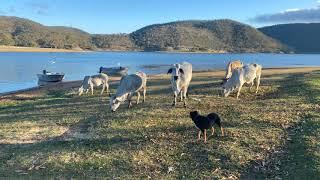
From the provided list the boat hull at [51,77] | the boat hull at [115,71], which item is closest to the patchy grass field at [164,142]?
the boat hull at [51,77]

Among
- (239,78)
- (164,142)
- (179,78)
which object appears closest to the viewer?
(164,142)

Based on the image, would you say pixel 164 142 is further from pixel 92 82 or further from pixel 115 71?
pixel 115 71

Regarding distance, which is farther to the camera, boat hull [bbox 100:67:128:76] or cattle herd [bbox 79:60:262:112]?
boat hull [bbox 100:67:128:76]

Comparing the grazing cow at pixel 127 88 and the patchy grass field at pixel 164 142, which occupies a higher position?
the grazing cow at pixel 127 88

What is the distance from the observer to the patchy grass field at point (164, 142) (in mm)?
13055

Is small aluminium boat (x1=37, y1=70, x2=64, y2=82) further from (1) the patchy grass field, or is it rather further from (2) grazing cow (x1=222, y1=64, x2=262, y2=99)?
(2) grazing cow (x1=222, y1=64, x2=262, y2=99)

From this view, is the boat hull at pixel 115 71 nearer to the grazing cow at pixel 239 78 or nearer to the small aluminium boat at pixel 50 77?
the small aluminium boat at pixel 50 77

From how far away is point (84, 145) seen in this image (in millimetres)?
15195

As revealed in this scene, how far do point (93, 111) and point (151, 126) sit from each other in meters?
5.01

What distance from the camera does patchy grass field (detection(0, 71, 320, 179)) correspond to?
42.8 ft

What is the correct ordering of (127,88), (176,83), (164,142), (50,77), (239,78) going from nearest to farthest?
1. (164,142)
2. (176,83)
3. (127,88)
4. (239,78)
5. (50,77)

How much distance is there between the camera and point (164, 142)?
15.2 m

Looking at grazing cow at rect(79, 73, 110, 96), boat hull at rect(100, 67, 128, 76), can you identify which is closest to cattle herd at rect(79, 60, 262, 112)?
grazing cow at rect(79, 73, 110, 96)

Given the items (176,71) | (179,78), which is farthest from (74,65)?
(176,71)
